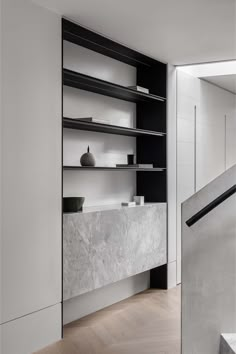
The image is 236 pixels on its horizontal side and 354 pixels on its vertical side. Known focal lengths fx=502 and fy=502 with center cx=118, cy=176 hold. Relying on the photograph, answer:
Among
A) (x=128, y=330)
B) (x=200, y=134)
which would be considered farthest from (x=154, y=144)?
(x=128, y=330)

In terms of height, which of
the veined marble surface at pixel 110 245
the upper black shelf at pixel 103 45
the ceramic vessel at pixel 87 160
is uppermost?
the upper black shelf at pixel 103 45

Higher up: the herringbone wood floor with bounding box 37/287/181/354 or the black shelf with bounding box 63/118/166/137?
the black shelf with bounding box 63/118/166/137

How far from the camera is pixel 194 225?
3.17 metres

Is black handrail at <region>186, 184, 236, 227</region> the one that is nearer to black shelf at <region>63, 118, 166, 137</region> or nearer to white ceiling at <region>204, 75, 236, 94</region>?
black shelf at <region>63, 118, 166, 137</region>

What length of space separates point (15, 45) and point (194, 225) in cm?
180

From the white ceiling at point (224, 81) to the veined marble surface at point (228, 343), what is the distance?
14.1ft

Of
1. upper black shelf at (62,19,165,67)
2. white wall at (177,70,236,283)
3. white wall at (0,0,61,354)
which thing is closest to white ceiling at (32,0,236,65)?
upper black shelf at (62,19,165,67)

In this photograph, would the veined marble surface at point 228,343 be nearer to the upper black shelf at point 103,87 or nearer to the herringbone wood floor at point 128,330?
the herringbone wood floor at point 128,330

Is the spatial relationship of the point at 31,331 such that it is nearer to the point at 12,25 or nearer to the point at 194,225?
the point at 194,225

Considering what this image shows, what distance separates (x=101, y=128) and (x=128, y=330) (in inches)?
73.8

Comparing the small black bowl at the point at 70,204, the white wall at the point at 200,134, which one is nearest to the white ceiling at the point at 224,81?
the white wall at the point at 200,134

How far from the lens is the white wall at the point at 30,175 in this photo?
3527 millimetres

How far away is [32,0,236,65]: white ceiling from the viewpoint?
3.85 metres

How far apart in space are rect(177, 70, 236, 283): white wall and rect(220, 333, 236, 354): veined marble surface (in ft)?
9.84
